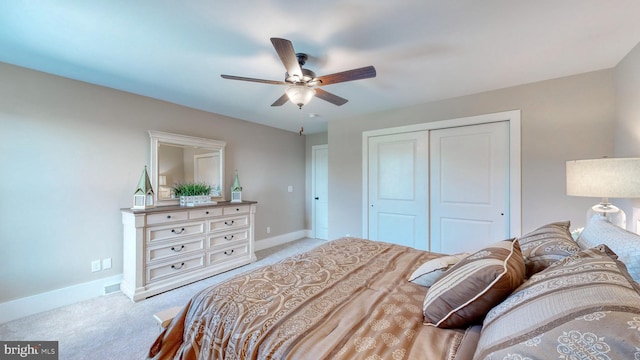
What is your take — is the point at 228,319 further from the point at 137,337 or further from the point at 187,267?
the point at 187,267

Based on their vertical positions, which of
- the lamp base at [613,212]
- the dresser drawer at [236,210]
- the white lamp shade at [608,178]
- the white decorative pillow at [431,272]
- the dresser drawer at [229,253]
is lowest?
the dresser drawer at [229,253]

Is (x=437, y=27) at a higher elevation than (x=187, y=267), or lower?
higher

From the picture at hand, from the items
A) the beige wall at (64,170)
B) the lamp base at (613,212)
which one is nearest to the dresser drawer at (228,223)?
the beige wall at (64,170)

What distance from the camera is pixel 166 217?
2.82 m

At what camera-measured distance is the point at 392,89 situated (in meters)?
2.84

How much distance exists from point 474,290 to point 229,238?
3.25 metres

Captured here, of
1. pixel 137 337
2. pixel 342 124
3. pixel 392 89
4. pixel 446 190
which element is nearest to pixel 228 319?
pixel 137 337

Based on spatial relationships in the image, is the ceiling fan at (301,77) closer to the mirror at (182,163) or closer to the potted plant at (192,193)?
the mirror at (182,163)

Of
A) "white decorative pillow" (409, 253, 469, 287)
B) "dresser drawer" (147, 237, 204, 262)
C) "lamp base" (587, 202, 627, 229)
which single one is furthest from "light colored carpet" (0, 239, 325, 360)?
"lamp base" (587, 202, 627, 229)

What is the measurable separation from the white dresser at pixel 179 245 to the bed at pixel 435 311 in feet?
5.65

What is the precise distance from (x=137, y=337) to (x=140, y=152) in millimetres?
2118

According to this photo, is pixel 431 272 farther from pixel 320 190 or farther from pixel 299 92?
pixel 320 190

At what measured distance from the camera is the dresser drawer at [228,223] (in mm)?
3311

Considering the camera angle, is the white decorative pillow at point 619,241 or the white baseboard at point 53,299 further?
the white baseboard at point 53,299
